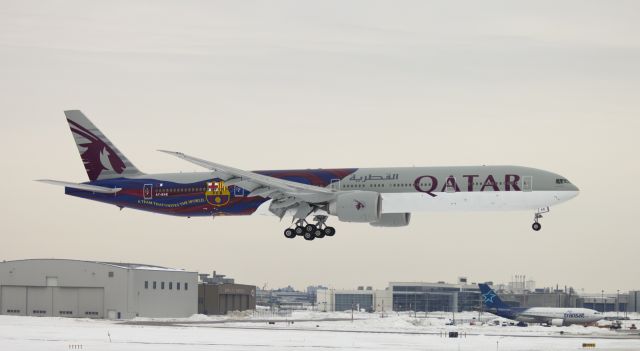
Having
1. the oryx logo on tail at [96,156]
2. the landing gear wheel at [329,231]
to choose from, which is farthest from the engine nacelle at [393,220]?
the oryx logo on tail at [96,156]

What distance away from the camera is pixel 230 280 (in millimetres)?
187625

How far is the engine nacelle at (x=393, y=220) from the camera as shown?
75000 mm

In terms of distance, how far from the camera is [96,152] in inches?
3386

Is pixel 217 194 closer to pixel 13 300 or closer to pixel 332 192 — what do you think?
pixel 332 192

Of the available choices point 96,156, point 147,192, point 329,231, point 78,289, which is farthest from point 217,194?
point 78,289

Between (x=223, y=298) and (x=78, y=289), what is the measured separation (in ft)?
119

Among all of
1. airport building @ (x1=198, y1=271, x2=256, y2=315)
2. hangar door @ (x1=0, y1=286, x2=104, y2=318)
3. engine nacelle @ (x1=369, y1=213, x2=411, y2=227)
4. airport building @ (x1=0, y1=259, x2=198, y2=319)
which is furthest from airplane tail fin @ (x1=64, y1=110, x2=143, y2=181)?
airport building @ (x1=198, y1=271, x2=256, y2=315)

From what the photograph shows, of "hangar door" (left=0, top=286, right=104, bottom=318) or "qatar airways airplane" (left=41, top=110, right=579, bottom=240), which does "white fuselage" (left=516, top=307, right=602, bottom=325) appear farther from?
"qatar airways airplane" (left=41, top=110, right=579, bottom=240)

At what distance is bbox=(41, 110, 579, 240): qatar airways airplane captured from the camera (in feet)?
218

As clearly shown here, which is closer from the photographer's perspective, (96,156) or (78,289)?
(96,156)

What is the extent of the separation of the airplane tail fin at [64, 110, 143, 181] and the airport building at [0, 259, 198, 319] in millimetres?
34843

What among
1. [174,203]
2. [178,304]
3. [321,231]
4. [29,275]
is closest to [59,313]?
→ [29,275]

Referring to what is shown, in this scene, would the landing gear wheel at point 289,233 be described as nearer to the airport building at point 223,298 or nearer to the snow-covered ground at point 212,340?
the snow-covered ground at point 212,340

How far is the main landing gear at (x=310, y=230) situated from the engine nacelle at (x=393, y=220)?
422 centimetres
